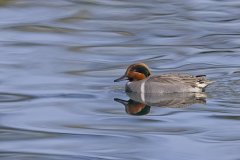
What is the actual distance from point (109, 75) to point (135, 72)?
58 cm

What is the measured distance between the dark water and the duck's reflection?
0.08 ft

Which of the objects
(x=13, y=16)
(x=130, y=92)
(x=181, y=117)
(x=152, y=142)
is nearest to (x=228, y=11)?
(x=13, y=16)

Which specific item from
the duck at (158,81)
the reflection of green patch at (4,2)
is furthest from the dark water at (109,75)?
the duck at (158,81)

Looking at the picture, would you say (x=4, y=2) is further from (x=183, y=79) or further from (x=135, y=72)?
(x=183, y=79)

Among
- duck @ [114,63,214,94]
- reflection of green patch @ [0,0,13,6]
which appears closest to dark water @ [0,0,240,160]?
reflection of green patch @ [0,0,13,6]

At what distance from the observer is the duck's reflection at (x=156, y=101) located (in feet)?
38.6

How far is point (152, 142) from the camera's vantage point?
10.1 meters

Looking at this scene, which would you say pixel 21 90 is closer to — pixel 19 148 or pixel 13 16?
pixel 19 148

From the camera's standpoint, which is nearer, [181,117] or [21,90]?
[181,117]

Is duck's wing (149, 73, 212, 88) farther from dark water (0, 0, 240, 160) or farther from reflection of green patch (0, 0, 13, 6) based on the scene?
reflection of green patch (0, 0, 13, 6)

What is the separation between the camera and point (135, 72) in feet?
42.0

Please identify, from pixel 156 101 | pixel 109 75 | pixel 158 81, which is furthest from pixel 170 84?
pixel 109 75

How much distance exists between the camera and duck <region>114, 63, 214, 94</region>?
12.5m

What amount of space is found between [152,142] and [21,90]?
100 inches
